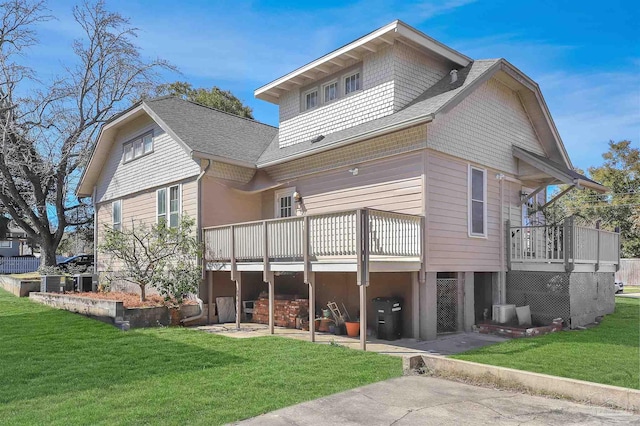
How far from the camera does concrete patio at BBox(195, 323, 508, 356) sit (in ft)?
29.0

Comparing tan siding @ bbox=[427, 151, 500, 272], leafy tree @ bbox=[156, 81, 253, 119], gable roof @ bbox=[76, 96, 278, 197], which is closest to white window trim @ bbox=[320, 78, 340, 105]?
gable roof @ bbox=[76, 96, 278, 197]

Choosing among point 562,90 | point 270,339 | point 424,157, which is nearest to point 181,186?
point 270,339

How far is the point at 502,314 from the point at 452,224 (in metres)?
2.68

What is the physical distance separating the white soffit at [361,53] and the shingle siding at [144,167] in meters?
3.39

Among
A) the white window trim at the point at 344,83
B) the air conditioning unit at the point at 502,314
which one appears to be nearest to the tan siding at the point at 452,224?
the air conditioning unit at the point at 502,314

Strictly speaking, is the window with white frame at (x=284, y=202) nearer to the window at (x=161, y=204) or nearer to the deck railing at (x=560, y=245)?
the window at (x=161, y=204)

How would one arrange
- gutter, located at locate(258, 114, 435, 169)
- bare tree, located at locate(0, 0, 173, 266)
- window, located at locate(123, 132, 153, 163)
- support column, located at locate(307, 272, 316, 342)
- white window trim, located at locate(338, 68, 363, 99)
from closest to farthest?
gutter, located at locate(258, 114, 435, 169) < support column, located at locate(307, 272, 316, 342) < white window trim, located at locate(338, 68, 363, 99) < window, located at locate(123, 132, 153, 163) < bare tree, located at locate(0, 0, 173, 266)

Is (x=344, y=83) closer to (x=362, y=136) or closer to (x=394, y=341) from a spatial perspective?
(x=362, y=136)

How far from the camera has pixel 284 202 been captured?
13.9 m

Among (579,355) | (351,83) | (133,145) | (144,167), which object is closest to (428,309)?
(579,355)

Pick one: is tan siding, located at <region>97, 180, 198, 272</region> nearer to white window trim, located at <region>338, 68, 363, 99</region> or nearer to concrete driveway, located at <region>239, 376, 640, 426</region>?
white window trim, located at <region>338, 68, 363, 99</region>

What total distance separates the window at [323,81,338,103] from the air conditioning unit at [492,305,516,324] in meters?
6.94

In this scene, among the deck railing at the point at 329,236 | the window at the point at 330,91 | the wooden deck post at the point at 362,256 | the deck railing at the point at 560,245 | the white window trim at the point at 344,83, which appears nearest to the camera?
the wooden deck post at the point at 362,256

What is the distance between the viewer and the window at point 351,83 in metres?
12.6
